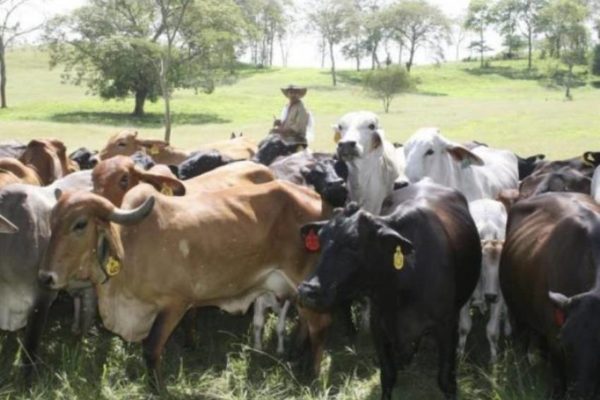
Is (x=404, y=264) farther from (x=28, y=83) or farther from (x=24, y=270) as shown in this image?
(x=28, y=83)

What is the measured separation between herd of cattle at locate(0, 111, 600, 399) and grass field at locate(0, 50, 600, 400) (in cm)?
32

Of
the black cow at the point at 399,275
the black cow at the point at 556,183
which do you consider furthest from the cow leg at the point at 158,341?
the black cow at the point at 556,183

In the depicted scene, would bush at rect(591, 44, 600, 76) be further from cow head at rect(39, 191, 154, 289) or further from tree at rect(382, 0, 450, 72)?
cow head at rect(39, 191, 154, 289)

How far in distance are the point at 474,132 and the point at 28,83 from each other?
4022 centimetres

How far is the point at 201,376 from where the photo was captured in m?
6.35

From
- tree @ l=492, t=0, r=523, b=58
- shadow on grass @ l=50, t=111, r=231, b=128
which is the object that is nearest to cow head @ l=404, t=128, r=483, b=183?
shadow on grass @ l=50, t=111, r=231, b=128

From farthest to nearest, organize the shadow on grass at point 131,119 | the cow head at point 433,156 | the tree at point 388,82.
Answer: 1. the tree at point 388,82
2. the shadow on grass at point 131,119
3. the cow head at point 433,156

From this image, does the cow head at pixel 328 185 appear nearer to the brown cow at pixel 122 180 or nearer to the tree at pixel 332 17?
the brown cow at pixel 122 180

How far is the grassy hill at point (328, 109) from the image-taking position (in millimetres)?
30711

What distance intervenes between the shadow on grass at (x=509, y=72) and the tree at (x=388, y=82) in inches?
826

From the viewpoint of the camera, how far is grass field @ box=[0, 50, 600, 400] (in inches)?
238

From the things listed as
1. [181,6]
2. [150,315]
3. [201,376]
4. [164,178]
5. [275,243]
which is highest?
[181,6]

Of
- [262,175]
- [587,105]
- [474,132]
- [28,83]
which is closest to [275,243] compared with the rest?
[262,175]

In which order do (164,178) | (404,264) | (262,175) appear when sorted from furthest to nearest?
(262,175)
(164,178)
(404,264)
